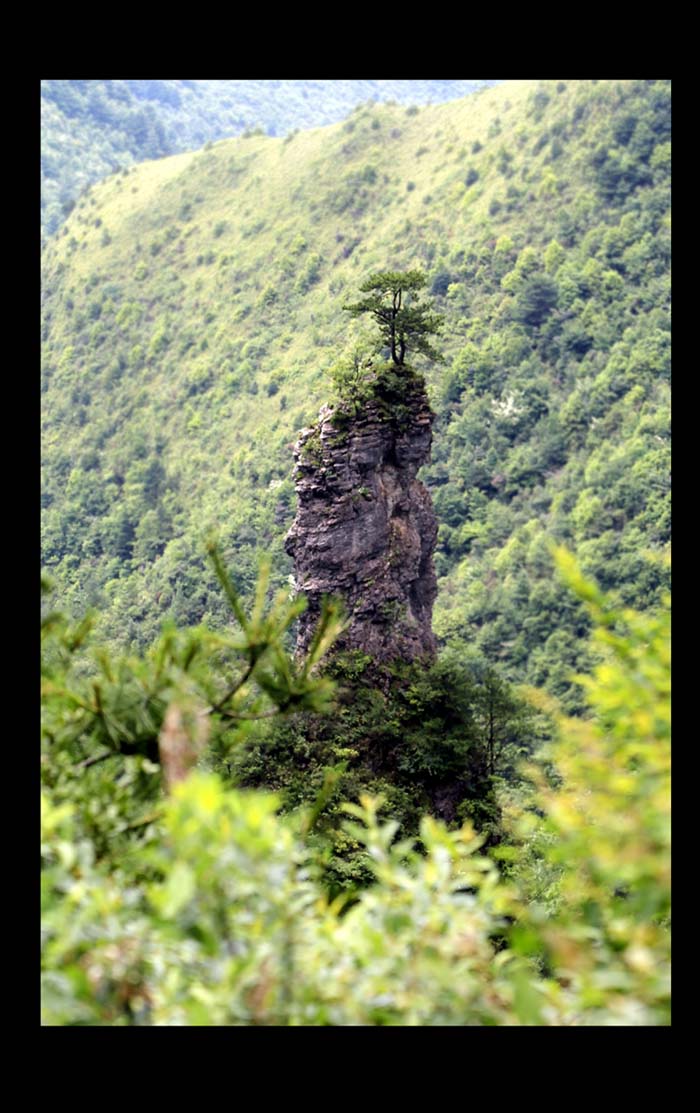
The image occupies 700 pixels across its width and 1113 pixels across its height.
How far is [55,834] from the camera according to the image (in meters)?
3.62

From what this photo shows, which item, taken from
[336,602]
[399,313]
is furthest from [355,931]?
[399,313]

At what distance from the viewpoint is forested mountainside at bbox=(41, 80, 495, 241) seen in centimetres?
14212

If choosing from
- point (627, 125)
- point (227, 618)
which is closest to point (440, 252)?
point (627, 125)

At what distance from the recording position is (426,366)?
62.3m

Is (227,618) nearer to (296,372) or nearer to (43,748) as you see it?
(296,372)

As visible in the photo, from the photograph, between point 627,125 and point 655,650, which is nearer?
point 655,650

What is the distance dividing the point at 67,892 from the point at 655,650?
1.84 m

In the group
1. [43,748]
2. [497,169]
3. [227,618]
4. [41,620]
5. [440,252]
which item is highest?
[497,169]

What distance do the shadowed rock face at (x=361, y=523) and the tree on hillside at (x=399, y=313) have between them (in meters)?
0.88

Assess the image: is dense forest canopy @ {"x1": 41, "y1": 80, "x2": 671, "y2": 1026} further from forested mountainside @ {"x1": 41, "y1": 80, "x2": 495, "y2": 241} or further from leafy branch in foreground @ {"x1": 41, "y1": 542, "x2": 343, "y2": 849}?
forested mountainside @ {"x1": 41, "y1": 80, "x2": 495, "y2": 241}

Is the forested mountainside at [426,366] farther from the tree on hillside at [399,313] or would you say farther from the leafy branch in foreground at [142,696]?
the leafy branch in foreground at [142,696]

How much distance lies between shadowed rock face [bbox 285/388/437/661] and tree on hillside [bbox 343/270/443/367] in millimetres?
884

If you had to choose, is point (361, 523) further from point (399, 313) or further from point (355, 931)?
point (355, 931)
